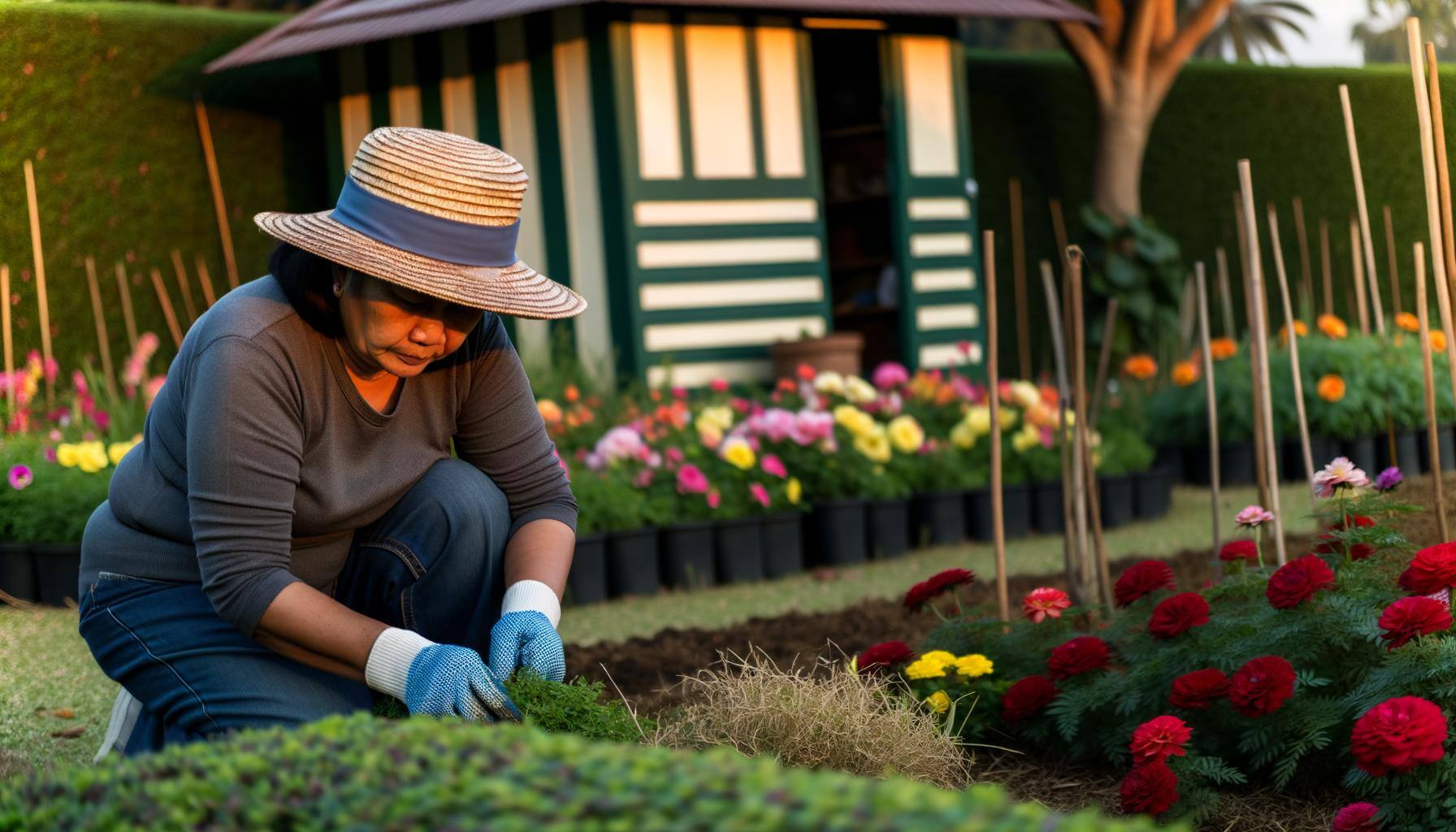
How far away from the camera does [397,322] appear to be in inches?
85.7

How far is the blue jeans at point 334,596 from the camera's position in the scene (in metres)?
2.32

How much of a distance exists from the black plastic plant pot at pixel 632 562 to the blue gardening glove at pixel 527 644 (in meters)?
2.39

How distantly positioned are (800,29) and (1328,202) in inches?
209

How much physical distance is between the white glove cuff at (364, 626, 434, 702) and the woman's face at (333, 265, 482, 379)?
403 millimetres

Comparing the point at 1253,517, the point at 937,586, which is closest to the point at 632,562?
the point at 937,586

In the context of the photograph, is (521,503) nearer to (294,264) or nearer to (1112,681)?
(294,264)

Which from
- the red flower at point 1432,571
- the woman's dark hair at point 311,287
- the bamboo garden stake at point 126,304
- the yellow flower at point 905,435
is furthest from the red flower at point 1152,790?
the bamboo garden stake at point 126,304

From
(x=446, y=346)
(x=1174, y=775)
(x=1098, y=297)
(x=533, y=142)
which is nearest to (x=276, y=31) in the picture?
(x=533, y=142)

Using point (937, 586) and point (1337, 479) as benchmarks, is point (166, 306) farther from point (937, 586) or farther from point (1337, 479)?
point (1337, 479)

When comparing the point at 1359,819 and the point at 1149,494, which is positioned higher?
the point at 1359,819

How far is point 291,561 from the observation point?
96.8 inches

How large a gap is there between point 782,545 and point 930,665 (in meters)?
2.48

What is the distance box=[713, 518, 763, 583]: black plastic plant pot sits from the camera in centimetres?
505

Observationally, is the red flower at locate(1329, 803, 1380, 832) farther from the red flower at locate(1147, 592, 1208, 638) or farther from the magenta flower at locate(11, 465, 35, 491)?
the magenta flower at locate(11, 465, 35, 491)
